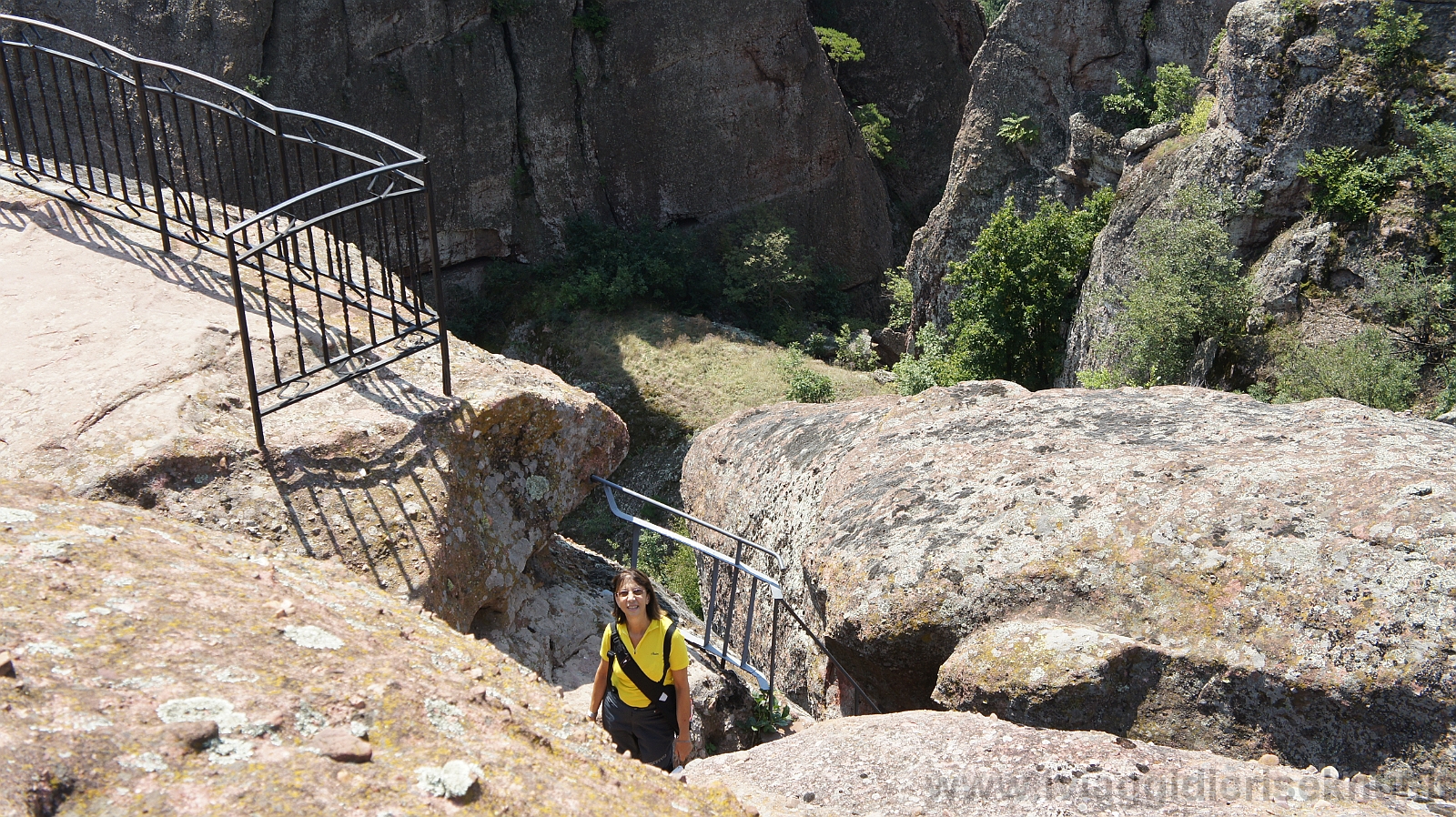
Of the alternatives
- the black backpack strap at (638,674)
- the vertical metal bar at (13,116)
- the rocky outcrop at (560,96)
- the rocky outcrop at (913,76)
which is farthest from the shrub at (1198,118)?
the vertical metal bar at (13,116)

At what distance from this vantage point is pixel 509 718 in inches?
139

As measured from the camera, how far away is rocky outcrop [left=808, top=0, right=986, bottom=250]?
33.6 meters

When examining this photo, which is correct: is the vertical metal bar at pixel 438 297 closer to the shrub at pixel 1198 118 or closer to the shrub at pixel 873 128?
the shrub at pixel 1198 118

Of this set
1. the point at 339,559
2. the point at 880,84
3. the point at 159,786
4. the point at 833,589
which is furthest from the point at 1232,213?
the point at 880,84

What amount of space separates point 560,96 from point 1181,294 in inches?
746

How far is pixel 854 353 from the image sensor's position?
26938mm

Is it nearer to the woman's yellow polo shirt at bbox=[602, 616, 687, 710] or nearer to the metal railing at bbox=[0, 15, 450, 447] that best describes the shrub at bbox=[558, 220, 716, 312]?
the metal railing at bbox=[0, 15, 450, 447]

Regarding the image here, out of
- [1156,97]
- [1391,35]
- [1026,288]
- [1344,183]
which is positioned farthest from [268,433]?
[1156,97]

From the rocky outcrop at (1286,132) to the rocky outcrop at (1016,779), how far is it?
11.6m

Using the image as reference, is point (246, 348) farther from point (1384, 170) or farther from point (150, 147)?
point (1384, 170)

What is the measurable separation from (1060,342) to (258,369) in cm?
1807

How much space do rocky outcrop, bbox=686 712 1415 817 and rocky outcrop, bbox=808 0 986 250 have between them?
30.1 m

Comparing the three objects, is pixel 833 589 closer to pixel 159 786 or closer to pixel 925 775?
pixel 925 775

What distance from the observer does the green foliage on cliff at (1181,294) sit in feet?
47.1
